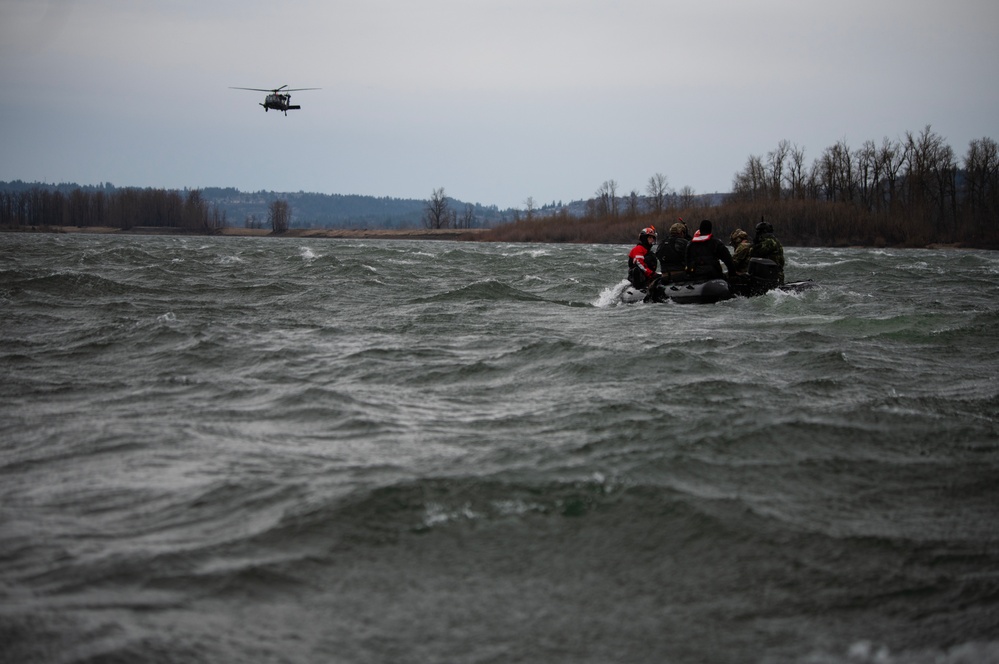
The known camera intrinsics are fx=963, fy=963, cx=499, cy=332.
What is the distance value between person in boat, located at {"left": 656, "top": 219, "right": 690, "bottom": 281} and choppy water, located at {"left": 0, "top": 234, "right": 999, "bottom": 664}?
17.5 ft

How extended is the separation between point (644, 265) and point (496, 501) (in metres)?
12.7

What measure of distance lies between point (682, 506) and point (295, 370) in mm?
5371

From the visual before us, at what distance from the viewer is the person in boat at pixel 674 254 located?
17.0m

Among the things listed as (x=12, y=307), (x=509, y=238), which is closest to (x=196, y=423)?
(x=12, y=307)

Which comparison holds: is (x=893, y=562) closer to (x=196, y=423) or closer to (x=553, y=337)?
(x=196, y=423)

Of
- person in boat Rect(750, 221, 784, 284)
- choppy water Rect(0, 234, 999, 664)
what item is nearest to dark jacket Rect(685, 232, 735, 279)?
person in boat Rect(750, 221, 784, 284)

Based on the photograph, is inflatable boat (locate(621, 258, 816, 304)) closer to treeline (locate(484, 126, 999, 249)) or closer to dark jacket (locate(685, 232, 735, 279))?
dark jacket (locate(685, 232, 735, 279))

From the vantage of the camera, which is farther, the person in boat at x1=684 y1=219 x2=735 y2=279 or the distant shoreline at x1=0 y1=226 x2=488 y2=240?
the distant shoreline at x1=0 y1=226 x2=488 y2=240

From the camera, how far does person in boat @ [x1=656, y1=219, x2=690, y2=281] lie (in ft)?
55.7

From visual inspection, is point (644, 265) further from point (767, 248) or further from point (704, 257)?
point (767, 248)

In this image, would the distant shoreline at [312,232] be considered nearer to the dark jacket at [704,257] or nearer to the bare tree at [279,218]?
the bare tree at [279,218]

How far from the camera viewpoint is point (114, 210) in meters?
155

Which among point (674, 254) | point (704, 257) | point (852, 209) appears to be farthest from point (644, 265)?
point (852, 209)

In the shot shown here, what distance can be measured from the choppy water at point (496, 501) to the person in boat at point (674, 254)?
17.5ft
